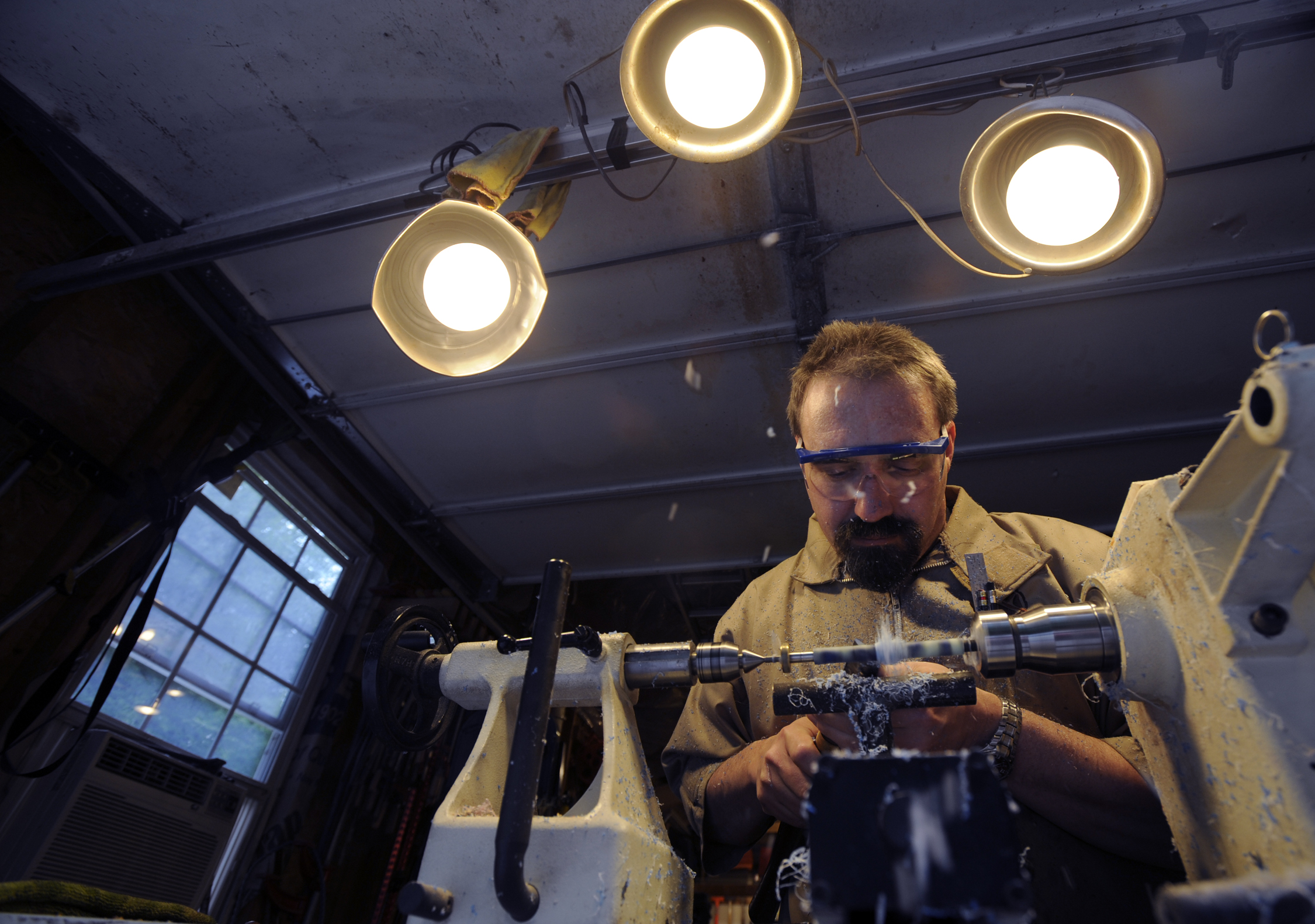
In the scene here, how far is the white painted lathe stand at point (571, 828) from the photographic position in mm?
741

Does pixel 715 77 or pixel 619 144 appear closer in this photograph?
pixel 715 77

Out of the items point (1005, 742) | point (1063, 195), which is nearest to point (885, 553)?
point (1005, 742)

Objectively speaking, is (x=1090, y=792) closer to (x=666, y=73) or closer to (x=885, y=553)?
(x=885, y=553)

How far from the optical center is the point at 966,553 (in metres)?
1.58

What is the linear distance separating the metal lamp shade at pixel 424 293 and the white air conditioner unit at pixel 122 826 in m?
2.53

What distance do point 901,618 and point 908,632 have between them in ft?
0.15

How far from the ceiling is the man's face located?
128cm

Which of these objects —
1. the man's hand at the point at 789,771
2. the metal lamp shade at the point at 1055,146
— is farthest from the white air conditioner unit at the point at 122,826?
the metal lamp shade at the point at 1055,146

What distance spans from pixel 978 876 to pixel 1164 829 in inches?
30.7

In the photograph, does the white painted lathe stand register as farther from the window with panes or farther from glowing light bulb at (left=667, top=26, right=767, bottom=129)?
the window with panes

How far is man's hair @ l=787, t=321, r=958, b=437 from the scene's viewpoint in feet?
5.63

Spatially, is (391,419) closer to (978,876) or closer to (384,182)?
(384,182)

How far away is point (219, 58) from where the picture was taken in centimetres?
246

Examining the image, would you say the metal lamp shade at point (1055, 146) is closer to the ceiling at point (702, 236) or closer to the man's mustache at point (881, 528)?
the man's mustache at point (881, 528)
